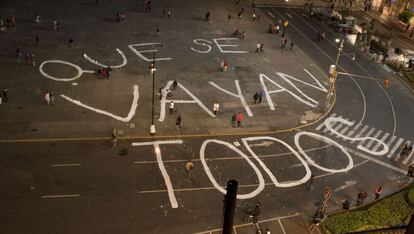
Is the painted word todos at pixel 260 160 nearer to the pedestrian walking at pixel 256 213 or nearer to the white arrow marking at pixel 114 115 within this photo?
the pedestrian walking at pixel 256 213

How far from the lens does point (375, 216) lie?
3394 cm

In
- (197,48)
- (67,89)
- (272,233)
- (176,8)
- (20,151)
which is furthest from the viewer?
(176,8)

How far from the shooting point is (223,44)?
6394 centimetres

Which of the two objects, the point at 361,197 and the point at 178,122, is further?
the point at 178,122

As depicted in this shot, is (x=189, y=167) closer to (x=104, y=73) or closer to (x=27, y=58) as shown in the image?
(x=104, y=73)

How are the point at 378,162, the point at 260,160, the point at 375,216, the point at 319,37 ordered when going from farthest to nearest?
the point at 319,37, the point at 378,162, the point at 260,160, the point at 375,216

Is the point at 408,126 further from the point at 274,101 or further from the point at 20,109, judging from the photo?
the point at 20,109

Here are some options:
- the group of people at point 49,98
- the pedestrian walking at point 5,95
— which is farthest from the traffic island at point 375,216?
the pedestrian walking at point 5,95

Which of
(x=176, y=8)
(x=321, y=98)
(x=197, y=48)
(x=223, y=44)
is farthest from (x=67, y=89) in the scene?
(x=176, y=8)

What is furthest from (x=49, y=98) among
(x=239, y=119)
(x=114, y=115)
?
(x=239, y=119)

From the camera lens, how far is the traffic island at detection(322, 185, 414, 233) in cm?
3276

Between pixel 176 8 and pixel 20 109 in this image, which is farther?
pixel 176 8

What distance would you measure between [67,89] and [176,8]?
36233 millimetres

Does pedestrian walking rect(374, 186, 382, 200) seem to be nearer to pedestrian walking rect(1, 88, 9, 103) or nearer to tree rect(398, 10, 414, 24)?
pedestrian walking rect(1, 88, 9, 103)
